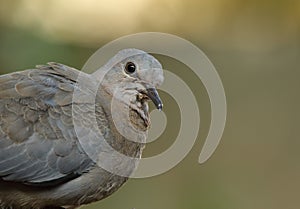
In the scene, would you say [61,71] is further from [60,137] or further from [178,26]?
[178,26]

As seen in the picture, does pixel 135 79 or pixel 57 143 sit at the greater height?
pixel 135 79

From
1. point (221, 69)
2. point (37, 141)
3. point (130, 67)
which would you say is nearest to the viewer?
point (37, 141)

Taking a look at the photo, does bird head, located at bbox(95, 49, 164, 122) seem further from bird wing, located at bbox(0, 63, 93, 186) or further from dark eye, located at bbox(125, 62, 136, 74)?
bird wing, located at bbox(0, 63, 93, 186)

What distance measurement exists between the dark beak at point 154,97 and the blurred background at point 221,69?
80.3 inches

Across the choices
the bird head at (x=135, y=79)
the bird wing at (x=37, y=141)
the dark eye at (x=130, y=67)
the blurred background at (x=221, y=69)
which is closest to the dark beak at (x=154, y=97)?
the bird head at (x=135, y=79)

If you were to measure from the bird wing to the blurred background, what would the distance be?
2048mm

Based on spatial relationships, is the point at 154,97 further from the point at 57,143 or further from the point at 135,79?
the point at 57,143

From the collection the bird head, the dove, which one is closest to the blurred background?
the bird head

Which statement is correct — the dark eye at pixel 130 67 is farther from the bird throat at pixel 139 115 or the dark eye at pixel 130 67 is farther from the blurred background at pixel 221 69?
the blurred background at pixel 221 69

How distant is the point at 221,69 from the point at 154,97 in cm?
327

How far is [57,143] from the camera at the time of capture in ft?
9.07

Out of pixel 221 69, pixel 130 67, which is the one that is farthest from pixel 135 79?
pixel 221 69

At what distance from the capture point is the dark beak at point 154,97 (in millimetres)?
2859

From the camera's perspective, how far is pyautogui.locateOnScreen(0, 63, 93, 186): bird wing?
274cm
